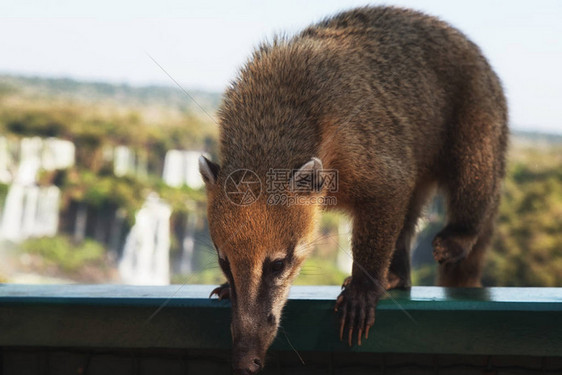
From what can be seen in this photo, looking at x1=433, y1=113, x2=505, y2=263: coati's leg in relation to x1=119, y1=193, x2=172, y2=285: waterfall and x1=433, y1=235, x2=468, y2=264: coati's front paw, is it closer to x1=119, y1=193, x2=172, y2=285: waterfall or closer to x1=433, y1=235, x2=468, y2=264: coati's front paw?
x1=433, y1=235, x2=468, y2=264: coati's front paw

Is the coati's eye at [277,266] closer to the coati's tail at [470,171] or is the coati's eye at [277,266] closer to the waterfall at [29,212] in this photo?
the coati's tail at [470,171]

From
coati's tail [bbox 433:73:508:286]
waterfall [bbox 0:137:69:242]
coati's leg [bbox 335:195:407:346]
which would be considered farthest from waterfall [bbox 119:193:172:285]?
coati's leg [bbox 335:195:407:346]

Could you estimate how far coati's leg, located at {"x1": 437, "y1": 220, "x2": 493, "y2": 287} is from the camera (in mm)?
3857

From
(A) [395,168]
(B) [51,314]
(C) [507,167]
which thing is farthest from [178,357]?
(C) [507,167]

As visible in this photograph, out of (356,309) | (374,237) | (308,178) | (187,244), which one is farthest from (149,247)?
(356,309)

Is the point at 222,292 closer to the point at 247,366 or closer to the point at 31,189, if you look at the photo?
the point at 247,366

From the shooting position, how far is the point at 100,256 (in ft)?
116

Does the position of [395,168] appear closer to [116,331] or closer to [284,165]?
[284,165]

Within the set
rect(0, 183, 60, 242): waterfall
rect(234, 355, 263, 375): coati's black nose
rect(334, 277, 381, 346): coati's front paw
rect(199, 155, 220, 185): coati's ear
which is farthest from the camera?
rect(0, 183, 60, 242): waterfall

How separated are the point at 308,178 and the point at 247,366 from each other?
80cm

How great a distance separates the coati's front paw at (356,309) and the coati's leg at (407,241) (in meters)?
0.56

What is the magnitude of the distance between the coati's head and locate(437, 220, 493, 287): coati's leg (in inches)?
61.2

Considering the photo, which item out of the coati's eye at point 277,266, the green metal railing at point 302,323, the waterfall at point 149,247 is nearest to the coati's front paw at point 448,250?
the green metal railing at point 302,323

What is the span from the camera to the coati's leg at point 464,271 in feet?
12.7
